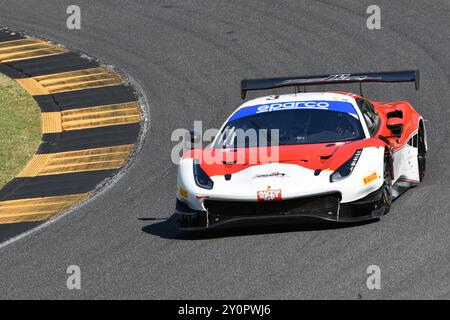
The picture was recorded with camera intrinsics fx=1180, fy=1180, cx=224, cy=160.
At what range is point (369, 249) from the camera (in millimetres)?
10438

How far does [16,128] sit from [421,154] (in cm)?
645

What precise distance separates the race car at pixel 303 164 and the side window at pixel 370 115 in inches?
0.7

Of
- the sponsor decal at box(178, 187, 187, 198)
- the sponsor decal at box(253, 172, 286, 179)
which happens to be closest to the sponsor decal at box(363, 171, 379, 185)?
the sponsor decal at box(253, 172, 286, 179)

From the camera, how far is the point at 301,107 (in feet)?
40.5

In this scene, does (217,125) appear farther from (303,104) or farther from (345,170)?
(345,170)

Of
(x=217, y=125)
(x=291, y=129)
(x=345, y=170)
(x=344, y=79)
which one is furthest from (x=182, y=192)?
(x=217, y=125)

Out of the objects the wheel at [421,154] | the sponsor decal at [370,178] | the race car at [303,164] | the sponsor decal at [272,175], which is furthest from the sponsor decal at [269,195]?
the wheel at [421,154]

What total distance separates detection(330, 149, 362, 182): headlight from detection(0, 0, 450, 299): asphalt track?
1.68ft

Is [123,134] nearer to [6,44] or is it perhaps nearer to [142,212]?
[142,212]

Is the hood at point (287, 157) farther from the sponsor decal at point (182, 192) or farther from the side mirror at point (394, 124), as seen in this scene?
the side mirror at point (394, 124)

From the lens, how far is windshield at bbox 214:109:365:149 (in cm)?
Result: 1191

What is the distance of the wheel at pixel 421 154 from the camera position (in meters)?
12.8

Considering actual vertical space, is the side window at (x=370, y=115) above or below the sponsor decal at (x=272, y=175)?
above

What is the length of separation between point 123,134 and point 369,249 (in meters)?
6.44
